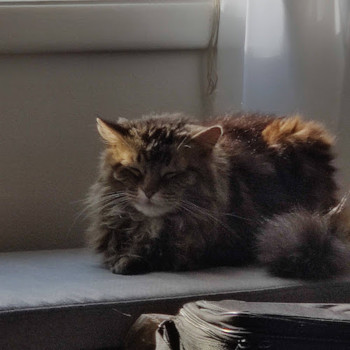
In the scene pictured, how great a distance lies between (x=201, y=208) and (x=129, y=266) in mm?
176

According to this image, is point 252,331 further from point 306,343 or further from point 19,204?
point 19,204

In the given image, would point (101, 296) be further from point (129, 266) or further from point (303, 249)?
point (303, 249)

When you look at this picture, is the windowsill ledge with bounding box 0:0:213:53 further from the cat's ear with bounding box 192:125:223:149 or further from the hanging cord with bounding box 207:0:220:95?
the cat's ear with bounding box 192:125:223:149

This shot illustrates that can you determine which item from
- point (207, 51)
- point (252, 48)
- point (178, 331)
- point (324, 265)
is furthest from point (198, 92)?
point (178, 331)

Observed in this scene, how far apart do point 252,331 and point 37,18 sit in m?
1.08

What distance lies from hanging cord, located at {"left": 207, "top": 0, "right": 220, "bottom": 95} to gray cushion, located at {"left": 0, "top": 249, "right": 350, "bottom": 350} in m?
0.59

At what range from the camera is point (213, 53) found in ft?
6.68

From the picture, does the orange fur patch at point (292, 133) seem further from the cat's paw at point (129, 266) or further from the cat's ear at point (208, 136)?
the cat's paw at point (129, 266)

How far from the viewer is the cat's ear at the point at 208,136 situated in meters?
1.60

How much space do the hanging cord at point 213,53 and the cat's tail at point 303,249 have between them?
55 cm

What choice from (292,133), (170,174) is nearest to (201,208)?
(170,174)

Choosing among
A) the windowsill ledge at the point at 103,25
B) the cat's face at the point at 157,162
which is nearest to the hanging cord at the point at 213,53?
the windowsill ledge at the point at 103,25

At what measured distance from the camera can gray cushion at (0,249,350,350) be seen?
4.38ft

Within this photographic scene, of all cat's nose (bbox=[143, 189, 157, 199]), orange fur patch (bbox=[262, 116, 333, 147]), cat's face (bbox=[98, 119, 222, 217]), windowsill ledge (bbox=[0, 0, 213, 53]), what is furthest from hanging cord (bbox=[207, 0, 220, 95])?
cat's nose (bbox=[143, 189, 157, 199])
